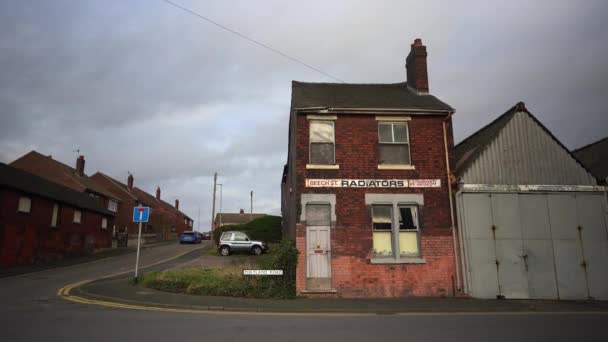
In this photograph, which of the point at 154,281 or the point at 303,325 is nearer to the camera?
the point at 303,325

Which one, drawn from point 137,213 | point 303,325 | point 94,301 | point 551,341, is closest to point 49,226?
point 137,213

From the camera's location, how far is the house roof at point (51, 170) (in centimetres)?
4241

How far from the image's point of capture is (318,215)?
44.2 feet

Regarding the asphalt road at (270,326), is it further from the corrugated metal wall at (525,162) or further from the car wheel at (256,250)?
the car wheel at (256,250)

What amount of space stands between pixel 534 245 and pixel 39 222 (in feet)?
94.0

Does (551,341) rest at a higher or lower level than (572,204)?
lower

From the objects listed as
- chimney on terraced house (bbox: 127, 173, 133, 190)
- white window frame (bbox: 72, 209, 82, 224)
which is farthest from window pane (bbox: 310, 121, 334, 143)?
chimney on terraced house (bbox: 127, 173, 133, 190)

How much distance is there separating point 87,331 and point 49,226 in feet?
77.5

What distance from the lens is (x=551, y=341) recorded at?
715cm

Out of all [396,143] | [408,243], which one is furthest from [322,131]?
[408,243]

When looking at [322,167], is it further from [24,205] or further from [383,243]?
[24,205]

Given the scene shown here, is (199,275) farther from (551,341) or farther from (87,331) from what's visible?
(551,341)

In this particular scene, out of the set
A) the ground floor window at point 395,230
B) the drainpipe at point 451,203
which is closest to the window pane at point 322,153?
the ground floor window at point 395,230

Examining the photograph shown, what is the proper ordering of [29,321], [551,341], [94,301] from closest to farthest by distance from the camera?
1. [551,341]
2. [29,321]
3. [94,301]
